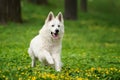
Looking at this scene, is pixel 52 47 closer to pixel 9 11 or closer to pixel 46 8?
pixel 9 11

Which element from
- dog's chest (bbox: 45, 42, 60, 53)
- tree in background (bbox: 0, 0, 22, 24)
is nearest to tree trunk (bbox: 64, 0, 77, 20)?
tree in background (bbox: 0, 0, 22, 24)

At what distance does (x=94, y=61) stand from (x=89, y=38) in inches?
331

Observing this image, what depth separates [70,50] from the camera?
16.9m

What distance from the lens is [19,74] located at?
29.3 feet

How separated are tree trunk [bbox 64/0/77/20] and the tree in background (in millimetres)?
5635

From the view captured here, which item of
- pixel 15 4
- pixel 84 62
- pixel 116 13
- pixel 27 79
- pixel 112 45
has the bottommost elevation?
pixel 27 79

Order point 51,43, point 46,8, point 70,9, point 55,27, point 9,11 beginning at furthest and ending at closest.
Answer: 1. point 46,8
2. point 70,9
3. point 9,11
4. point 51,43
5. point 55,27

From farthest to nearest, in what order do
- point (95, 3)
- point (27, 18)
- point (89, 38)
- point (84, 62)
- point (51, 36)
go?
point (95, 3) < point (27, 18) < point (89, 38) < point (84, 62) < point (51, 36)

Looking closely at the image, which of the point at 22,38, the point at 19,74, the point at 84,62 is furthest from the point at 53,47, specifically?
the point at 22,38

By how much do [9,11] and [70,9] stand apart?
6830 millimetres

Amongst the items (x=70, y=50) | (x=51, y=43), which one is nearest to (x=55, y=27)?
(x=51, y=43)

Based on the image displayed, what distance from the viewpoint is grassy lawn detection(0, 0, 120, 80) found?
9.41 metres

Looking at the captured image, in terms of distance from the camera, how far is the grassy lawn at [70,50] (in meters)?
9.41

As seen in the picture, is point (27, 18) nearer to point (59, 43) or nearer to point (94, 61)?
point (94, 61)
